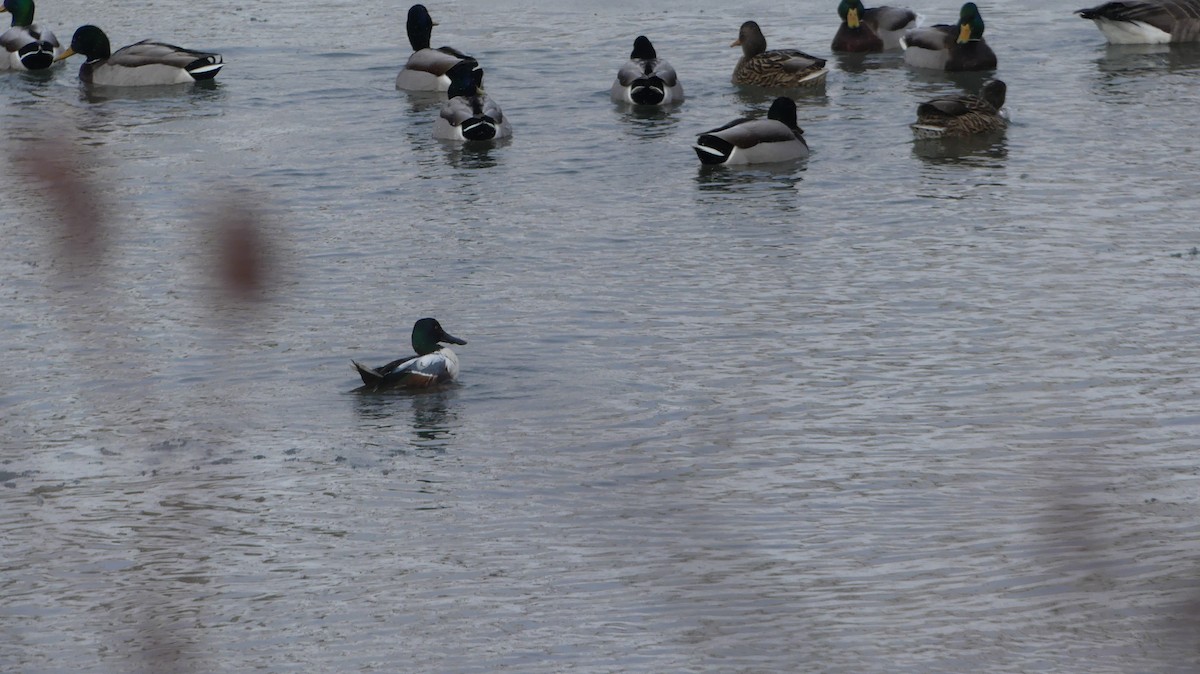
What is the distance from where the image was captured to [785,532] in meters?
9.64

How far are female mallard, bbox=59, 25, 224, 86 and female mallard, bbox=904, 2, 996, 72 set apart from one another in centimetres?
936

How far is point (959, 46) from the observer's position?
24000 millimetres

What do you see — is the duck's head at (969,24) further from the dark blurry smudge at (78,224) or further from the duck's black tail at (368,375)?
the duck's black tail at (368,375)

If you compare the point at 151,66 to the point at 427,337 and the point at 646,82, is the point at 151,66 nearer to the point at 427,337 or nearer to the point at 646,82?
the point at 646,82

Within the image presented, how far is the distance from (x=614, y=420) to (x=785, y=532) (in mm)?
2167

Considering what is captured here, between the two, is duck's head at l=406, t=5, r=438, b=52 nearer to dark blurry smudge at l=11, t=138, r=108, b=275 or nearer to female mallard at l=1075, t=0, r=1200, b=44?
dark blurry smudge at l=11, t=138, r=108, b=275

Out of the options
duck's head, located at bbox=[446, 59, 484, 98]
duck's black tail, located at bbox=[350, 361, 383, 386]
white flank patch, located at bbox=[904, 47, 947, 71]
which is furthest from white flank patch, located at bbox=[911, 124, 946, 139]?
duck's black tail, located at bbox=[350, 361, 383, 386]

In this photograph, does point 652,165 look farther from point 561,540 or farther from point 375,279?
point 561,540

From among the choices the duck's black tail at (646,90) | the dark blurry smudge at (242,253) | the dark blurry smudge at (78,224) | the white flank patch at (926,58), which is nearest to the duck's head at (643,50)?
the duck's black tail at (646,90)

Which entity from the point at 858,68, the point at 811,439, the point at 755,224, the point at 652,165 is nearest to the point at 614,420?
the point at 811,439

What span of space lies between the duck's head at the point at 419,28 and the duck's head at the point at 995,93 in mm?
8441

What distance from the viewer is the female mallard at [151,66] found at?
24.5 metres

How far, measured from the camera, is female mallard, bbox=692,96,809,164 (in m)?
19.4

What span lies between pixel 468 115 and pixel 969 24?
714 centimetres
